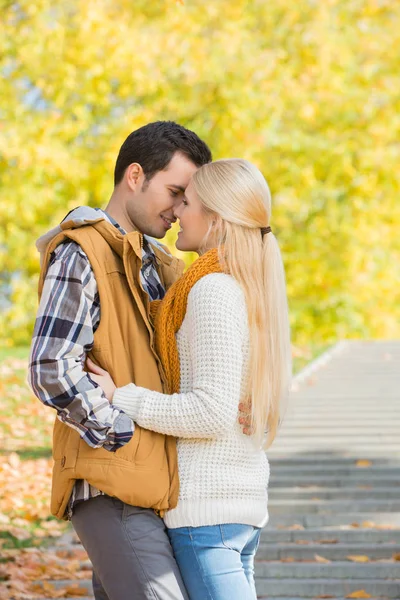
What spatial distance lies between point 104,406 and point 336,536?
3938mm

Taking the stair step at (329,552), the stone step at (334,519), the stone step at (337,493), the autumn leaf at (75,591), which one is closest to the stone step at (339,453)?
the stone step at (337,493)

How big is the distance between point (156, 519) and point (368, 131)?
16624 mm

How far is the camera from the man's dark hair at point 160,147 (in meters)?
2.92

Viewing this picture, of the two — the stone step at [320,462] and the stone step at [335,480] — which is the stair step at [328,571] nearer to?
the stone step at [335,480]

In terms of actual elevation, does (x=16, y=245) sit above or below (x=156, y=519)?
above

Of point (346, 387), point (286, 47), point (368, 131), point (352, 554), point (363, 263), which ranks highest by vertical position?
point (286, 47)

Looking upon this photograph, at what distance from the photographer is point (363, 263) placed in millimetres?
20531

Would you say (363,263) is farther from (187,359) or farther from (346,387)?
(187,359)

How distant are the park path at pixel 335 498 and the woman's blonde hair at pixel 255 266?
2.81 metres

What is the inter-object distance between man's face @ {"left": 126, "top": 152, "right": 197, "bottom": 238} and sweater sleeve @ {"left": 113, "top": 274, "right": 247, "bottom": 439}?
18.0 inches

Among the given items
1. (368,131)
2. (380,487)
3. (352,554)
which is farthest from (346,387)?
(368,131)

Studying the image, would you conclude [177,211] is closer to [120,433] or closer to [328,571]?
[120,433]

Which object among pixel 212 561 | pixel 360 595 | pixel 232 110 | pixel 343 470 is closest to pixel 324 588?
pixel 360 595

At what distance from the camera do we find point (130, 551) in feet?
8.20
